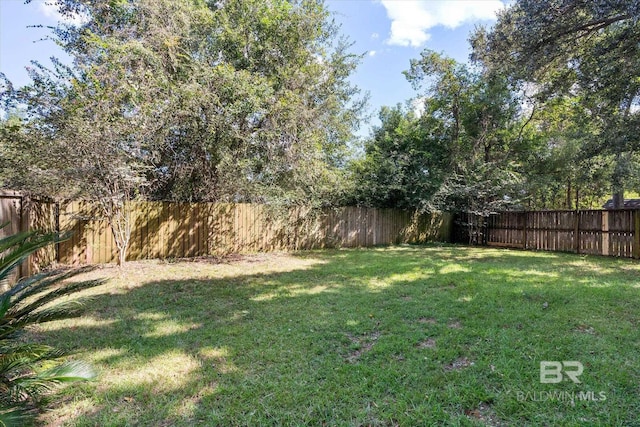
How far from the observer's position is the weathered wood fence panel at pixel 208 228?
6574 mm

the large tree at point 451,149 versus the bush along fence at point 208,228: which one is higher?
the large tree at point 451,149

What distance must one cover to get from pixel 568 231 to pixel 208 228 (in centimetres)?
1068

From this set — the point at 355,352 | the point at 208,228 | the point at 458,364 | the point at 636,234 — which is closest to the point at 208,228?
the point at 208,228

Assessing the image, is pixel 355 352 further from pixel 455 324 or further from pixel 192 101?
pixel 192 101

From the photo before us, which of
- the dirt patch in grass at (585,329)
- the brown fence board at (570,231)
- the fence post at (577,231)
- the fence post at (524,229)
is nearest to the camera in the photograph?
the dirt patch in grass at (585,329)

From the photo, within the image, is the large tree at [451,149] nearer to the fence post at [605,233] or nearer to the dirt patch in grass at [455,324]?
the fence post at [605,233]

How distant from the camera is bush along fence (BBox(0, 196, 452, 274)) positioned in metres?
6.53

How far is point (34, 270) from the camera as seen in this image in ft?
18.8

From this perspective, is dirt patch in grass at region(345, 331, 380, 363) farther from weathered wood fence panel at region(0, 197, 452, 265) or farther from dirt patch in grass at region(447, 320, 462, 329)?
weathered wood fence panel at region(0, 197, 452, 265)

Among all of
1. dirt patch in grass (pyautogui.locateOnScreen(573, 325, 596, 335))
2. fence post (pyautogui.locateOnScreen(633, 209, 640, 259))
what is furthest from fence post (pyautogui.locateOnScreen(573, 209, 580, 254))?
dirt patch in grass (pyautogui.locateOnScreen(573, 325, 596, 335))

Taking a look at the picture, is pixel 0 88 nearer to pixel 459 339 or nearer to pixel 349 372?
pixel 349 372

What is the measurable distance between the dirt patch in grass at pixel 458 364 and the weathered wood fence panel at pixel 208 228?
228 inches

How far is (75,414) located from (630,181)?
17.4 meters

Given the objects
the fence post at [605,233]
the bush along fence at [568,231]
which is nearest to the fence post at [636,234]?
the bush along fence at [568,231]
